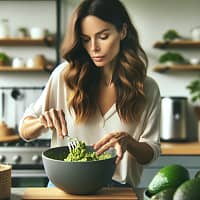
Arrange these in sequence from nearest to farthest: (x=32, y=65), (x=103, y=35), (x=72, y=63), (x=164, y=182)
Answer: (x=164, y=182)
(x=103, y=35)
(x=72, y=63)
(x=32, y=65)

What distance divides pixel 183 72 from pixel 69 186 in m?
2.40

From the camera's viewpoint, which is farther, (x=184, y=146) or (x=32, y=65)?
(x=32, y=65)

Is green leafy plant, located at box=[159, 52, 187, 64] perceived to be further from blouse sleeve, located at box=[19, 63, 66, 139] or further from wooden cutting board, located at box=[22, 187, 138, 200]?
wooden cutting board, located at box=[22, 187, 138, 200]

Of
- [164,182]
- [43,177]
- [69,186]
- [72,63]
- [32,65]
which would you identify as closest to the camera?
[164,182]

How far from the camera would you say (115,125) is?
1.57 metres

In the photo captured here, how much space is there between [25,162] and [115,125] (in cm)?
146

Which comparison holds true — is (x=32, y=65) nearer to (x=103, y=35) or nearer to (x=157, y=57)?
(x=157, y=57)

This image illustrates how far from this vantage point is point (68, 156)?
1298 mm

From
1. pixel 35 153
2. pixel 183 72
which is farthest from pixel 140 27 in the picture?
pixel 35 153

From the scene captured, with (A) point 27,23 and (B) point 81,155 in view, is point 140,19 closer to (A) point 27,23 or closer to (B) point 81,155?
(A) point 27,23

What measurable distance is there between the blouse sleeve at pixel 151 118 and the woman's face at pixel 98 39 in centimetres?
20

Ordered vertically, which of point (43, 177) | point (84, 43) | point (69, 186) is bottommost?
point (43, 177)

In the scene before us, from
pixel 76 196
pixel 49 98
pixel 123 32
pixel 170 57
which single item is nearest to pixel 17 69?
pixel 170 57

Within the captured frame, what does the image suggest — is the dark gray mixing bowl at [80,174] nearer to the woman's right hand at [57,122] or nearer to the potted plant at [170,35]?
the woman's right hand at [57,122]
